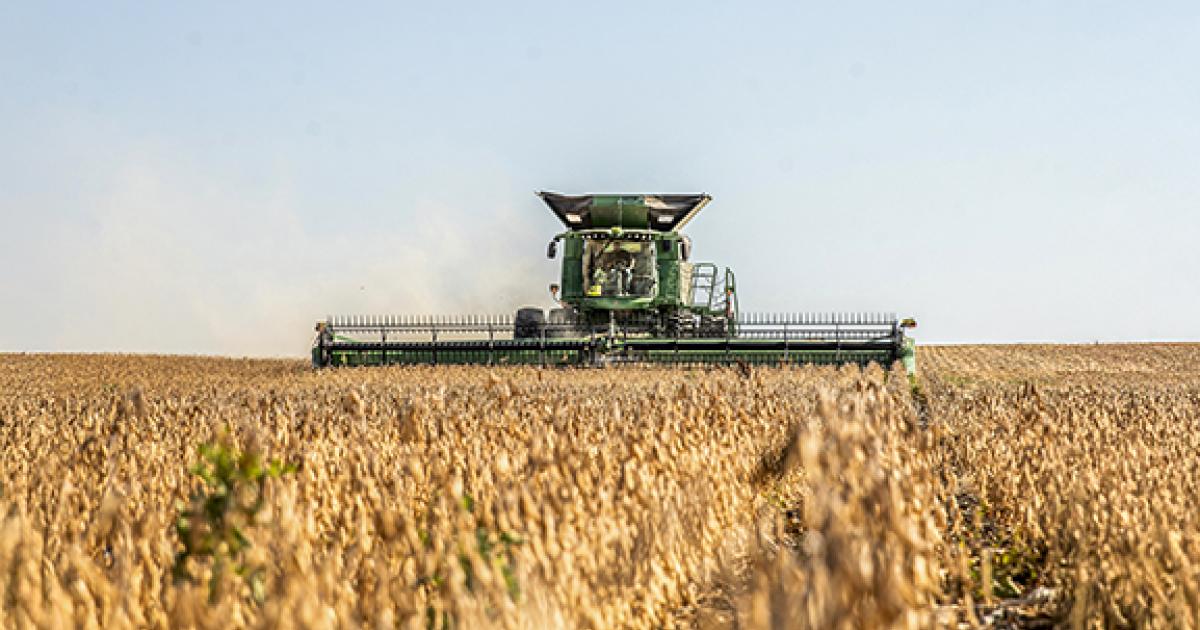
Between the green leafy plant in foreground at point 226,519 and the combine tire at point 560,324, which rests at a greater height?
the combine tire at point 560,324

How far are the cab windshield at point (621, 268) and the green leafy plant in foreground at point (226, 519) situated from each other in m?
14.5

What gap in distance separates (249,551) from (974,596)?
10.6ft

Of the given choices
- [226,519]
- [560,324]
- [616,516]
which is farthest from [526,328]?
[226,519]

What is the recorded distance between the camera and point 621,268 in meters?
18.3

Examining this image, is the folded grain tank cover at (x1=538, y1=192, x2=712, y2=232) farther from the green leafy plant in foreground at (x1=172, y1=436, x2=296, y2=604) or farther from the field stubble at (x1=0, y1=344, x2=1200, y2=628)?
the green leafy plant in foreground at (x1=172, y1=436, x2=296, y2=604)

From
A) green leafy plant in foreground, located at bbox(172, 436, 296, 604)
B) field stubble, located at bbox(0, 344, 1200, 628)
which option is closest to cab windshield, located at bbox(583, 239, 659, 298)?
field stubble, located at bbox(0, 344, 1200, 628)

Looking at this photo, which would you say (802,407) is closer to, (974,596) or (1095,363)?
(974,596)

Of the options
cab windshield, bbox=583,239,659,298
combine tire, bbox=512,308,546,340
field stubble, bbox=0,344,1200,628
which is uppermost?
cab windshield, bbox=583,239,659,298

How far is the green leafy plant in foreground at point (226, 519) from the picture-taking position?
3121 mm

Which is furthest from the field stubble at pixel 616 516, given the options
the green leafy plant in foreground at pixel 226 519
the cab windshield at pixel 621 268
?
the cab windshield at pixel 621 268

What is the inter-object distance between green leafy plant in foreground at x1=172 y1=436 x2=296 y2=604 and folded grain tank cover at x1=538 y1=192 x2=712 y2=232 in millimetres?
14502

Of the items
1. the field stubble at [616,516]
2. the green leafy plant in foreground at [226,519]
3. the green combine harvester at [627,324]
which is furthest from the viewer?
the green combine harvester at [627,324]

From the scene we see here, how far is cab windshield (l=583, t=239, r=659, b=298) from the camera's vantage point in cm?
1811

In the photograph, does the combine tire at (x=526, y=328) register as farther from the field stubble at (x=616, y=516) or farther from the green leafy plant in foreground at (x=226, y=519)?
the green leafy plant in foreground at (x=226, y=519)
